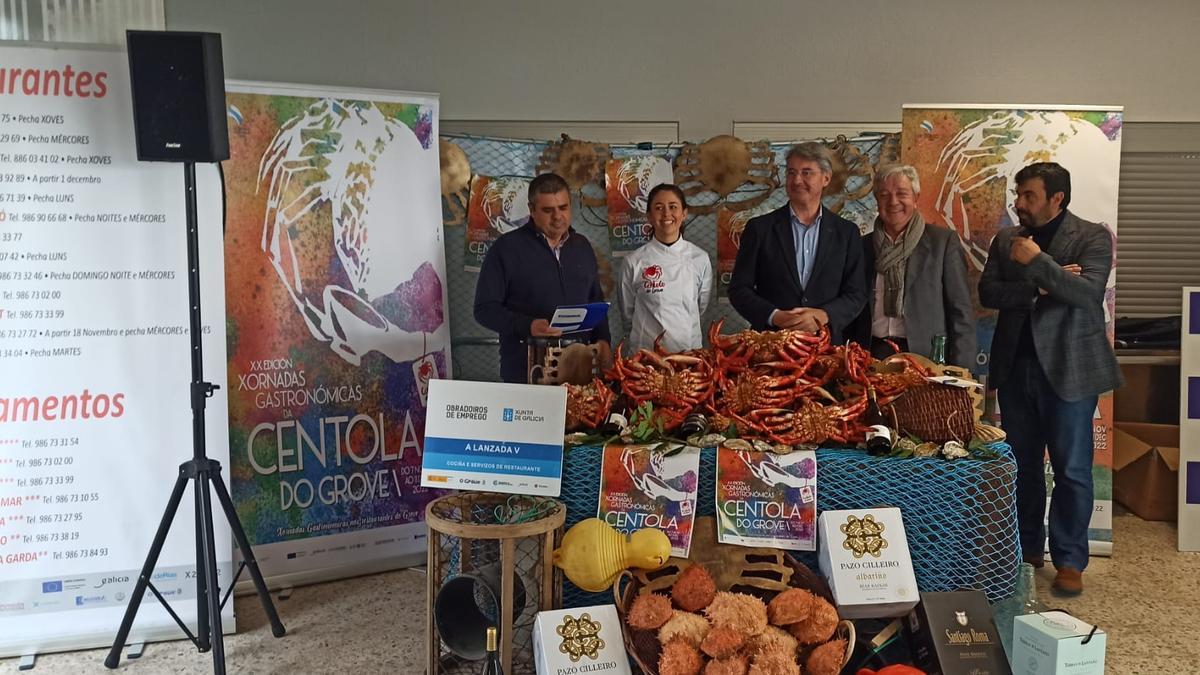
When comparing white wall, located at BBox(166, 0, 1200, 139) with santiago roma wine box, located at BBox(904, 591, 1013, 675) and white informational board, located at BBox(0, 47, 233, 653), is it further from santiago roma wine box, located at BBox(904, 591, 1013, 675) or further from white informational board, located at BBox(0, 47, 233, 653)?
santiago roma wine box, located at BBox(904, 591, 1013, 675)

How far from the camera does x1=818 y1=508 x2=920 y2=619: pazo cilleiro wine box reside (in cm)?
247

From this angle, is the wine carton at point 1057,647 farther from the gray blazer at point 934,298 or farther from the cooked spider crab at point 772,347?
the gray blazer at point 934,298

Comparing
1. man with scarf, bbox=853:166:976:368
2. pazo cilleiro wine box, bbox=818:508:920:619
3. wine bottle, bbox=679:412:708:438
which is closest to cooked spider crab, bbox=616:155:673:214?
man with scarf, bbox=853:166:976:368

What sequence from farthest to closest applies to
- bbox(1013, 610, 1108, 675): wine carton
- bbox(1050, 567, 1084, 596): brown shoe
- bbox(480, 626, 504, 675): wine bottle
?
1. bbox(1050, 567, 1084, 596): brown shoe
2. bbox(1013, 610, 1108, 675): wine carton
3. bbox(480, 626, 504, 675): wine bottle

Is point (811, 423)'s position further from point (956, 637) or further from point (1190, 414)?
point (1190, 414)

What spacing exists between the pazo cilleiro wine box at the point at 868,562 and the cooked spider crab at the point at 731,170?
2.21 meters

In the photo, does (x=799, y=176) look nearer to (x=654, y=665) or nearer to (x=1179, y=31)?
(x=654, y=665)

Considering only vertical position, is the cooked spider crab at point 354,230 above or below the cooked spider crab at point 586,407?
above

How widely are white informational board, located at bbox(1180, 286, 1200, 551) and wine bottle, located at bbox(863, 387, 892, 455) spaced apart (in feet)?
7.96

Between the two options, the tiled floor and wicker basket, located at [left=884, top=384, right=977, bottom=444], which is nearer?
wicker basket, located at [left=884, top=384, right=977, bottom=444]

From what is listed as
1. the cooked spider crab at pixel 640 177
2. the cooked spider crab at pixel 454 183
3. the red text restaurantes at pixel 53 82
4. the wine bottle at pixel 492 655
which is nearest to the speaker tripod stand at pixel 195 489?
the red text restaurantes at pixel 53 82

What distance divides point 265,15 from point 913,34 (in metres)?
3.43

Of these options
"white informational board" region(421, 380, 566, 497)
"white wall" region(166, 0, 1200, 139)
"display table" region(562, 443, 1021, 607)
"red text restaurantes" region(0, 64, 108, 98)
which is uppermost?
"white wall" region(166, 0, 1200, 139)

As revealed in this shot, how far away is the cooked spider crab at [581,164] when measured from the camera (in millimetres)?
4434
